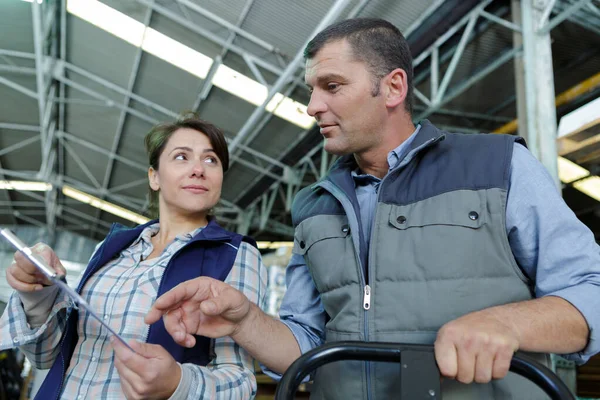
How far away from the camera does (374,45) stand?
171 cm

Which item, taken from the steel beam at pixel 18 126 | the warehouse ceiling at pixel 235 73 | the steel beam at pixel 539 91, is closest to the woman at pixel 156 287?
the steel beam at pixel 539 91

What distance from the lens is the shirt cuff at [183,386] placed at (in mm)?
1308

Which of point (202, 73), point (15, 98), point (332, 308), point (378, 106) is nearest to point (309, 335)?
point (332, 308)

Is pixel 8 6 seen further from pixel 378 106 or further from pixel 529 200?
pixel 529 200

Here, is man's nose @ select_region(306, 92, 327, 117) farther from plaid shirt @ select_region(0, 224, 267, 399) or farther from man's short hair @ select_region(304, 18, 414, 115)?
plaid shirt @ select_region(0, 224, 267, 399)

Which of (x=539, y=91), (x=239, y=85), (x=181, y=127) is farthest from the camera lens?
(x=239, y=85)

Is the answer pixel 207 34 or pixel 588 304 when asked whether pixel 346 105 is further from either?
pixel 207 34

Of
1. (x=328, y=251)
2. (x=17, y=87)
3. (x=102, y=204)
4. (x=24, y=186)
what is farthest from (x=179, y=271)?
(x=24, y=186)

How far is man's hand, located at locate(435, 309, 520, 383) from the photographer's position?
992mm

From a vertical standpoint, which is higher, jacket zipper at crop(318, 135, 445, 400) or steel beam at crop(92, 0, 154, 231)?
steel beam at crop(92, 0, 154, 231)

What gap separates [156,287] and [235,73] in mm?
6172

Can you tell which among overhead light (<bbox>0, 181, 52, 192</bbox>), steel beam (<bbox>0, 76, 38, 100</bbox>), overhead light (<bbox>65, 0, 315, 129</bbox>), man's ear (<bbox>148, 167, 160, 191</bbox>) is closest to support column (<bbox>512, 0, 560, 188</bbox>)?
man's ear (<bbox>148, 167, 160, 191</bbox>)

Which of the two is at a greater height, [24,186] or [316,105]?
[24,186]

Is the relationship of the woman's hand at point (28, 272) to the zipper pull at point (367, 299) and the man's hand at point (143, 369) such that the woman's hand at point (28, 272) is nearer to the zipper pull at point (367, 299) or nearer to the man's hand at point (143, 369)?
the man's hand at point (143, 369)
